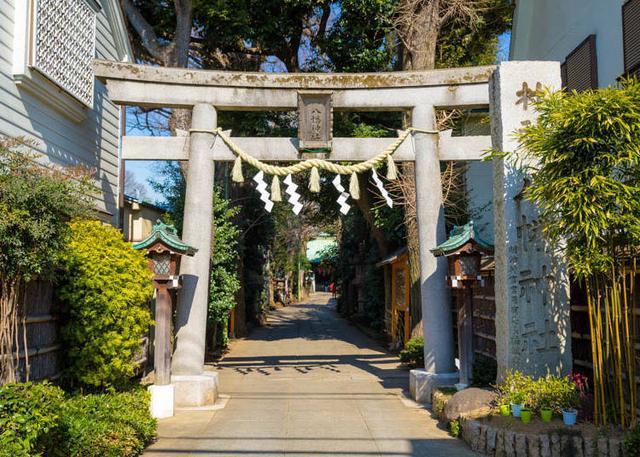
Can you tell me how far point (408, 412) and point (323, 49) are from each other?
1229cm

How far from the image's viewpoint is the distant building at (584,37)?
11133mm

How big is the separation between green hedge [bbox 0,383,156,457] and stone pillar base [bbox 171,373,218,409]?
4.83 ft

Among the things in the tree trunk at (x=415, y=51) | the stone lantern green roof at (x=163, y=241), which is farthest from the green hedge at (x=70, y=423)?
the tree trunk at (x=415, y=51)

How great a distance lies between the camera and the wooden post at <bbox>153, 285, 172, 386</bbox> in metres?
9.67

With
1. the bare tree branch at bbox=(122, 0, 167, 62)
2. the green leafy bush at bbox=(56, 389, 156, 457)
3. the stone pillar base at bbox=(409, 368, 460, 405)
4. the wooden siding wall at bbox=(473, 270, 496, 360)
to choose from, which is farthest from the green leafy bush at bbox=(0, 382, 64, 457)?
the bare tree branch at bbox=(122, 0, 167, 62)

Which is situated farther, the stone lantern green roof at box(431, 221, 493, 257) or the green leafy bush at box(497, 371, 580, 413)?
the stone lantern green roof at box(431, 221, 493, 257)

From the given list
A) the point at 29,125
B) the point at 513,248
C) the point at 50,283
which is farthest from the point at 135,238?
the point at 513,248

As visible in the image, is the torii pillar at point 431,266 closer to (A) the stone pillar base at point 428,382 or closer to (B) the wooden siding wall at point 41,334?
(A) the stone pillar base at point 428,382

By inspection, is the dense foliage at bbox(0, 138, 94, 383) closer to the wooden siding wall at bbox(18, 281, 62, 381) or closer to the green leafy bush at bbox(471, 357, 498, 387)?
the wooden siding wall at bbox(18, 281, 62, 381)

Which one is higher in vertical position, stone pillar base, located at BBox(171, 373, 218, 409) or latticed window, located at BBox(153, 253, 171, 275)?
latticed window, located at BBox(153, 253, 171, 275)

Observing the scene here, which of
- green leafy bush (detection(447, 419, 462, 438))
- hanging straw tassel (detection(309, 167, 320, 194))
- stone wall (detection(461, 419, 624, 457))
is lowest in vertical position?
green leafy bush (detection(447, 419, 462, 438))

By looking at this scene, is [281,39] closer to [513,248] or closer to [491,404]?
[513,248]

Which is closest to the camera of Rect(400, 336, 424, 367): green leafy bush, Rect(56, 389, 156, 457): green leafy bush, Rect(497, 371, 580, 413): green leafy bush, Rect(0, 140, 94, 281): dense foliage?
Rect(0, 140, 94, 281): dense foliage

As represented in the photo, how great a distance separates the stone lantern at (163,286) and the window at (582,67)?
9187 millimetres
